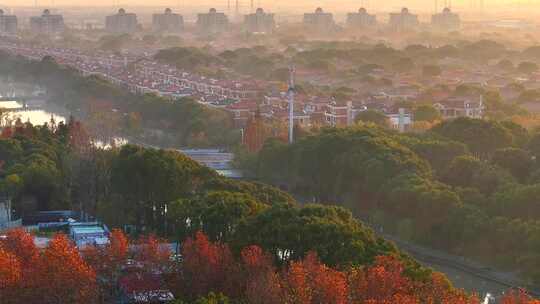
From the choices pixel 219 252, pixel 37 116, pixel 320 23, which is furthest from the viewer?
pixel 320 23

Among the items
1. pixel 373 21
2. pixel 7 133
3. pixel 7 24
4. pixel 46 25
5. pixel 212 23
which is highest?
pixel 7 133

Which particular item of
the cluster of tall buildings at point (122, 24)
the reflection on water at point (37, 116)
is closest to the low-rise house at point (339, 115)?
the reflection on water at point (37, 116)

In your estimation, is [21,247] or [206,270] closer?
[206,270]

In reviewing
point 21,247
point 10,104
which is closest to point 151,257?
point 21,247

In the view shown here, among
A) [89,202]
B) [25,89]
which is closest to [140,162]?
[89,202]

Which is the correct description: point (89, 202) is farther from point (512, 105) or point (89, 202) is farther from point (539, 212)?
point (512, 105)

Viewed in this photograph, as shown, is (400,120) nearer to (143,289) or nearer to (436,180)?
(436,180)

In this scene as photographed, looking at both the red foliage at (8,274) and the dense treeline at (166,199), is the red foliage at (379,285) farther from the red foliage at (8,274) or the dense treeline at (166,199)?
the red foliage at (8,274)
